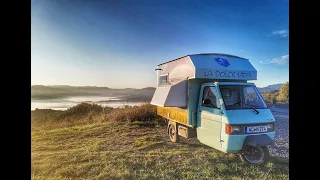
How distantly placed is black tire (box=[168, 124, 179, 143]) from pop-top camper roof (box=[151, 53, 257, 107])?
61 cm

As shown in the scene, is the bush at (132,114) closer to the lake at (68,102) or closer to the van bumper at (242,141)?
the lake at (68,102)

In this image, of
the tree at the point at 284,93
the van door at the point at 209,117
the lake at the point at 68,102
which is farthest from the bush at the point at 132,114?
the tree at the point at 284,93

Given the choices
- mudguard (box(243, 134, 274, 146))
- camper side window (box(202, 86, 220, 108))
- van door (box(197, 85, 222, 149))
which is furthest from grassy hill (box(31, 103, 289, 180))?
camper side window (box(202, 86, 220, 108))

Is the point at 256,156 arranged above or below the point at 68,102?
below

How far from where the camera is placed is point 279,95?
2402mm

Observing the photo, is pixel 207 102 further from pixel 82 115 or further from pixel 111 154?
pixel 82 115

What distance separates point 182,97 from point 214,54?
0.70 m

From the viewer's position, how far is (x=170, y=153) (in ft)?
8.18

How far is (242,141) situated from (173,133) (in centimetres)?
115

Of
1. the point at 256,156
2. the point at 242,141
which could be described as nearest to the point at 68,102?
the point at 242,141

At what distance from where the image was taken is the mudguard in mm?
2170
